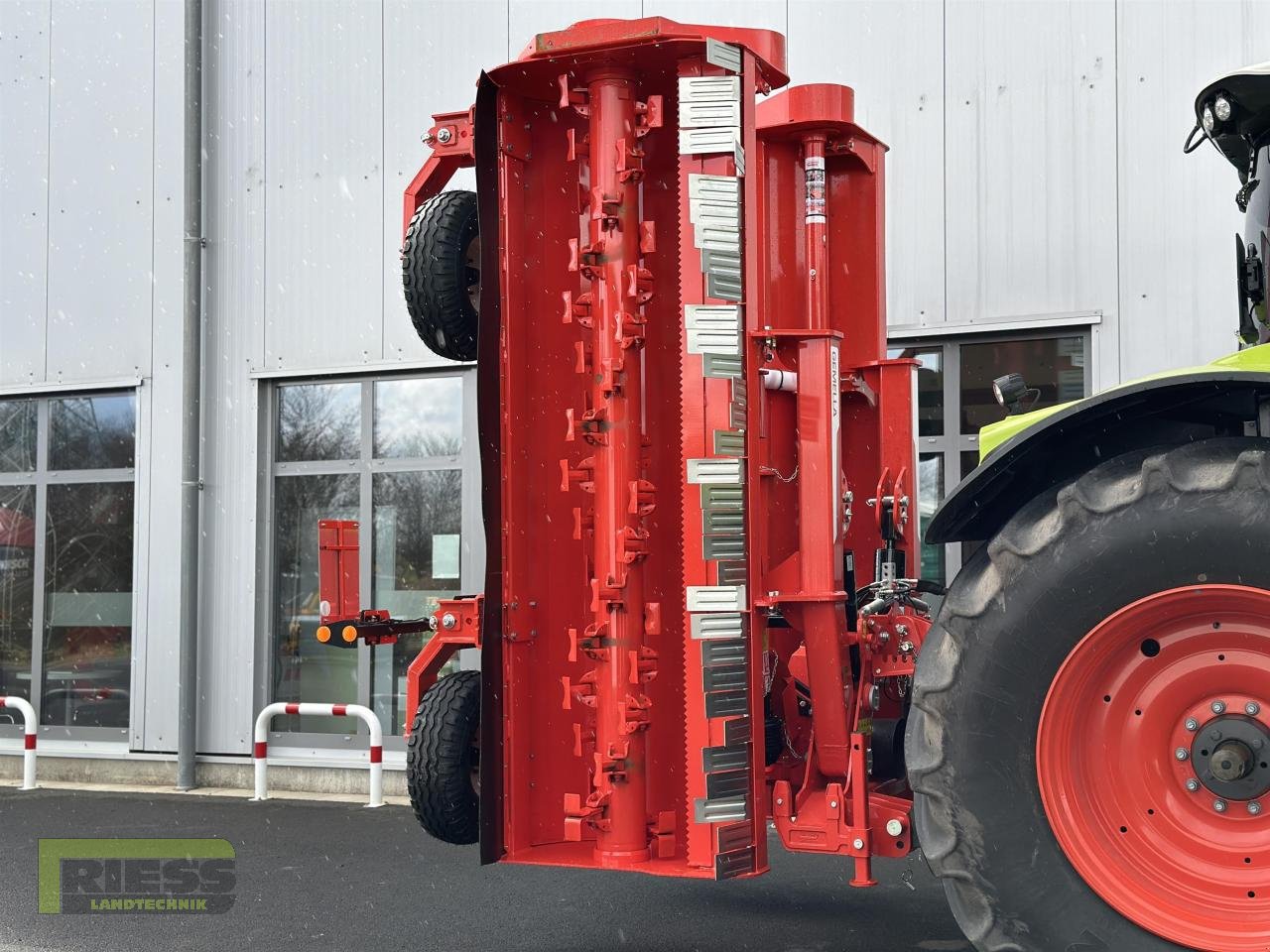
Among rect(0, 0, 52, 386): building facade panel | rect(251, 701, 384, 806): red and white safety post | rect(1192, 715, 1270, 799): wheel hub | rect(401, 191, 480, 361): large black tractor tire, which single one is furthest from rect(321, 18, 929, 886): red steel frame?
rect(0, 0, 52, 386): building facade panel

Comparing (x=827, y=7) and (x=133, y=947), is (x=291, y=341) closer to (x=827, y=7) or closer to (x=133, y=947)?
(x=827, y=7)

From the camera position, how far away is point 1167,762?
3352mm

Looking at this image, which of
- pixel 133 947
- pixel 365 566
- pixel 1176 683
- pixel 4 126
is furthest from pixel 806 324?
pixel 4 126

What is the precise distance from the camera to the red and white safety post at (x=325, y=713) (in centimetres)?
936

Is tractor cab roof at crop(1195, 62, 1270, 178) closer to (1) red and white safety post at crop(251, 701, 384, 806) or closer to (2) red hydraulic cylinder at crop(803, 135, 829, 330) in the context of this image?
(2) red hydraulic cylinder at crop(803, 135, 829, 330)

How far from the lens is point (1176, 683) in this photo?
3.33m

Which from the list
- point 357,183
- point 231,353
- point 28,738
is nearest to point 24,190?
point 231,353

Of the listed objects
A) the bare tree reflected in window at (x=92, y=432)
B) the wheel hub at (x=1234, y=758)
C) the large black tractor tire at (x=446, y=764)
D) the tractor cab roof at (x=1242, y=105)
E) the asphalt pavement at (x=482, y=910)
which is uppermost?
the tractor cab roof at (x=1242, y=105)

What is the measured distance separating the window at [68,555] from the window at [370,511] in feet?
4.77

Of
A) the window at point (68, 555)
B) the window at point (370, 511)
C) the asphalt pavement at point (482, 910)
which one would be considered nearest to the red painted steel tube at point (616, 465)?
the asphalt pavement at point (482, 910)

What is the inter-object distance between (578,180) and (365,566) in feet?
20.9

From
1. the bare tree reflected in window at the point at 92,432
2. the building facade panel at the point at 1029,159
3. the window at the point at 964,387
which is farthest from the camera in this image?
the bare tree reflected in window at the point at 92,432

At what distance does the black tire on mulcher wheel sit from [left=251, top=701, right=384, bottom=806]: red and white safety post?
6460 mm

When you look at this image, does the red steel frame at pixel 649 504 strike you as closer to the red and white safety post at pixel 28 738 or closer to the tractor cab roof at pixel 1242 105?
the tractor cab roof at pixel 1242 105
